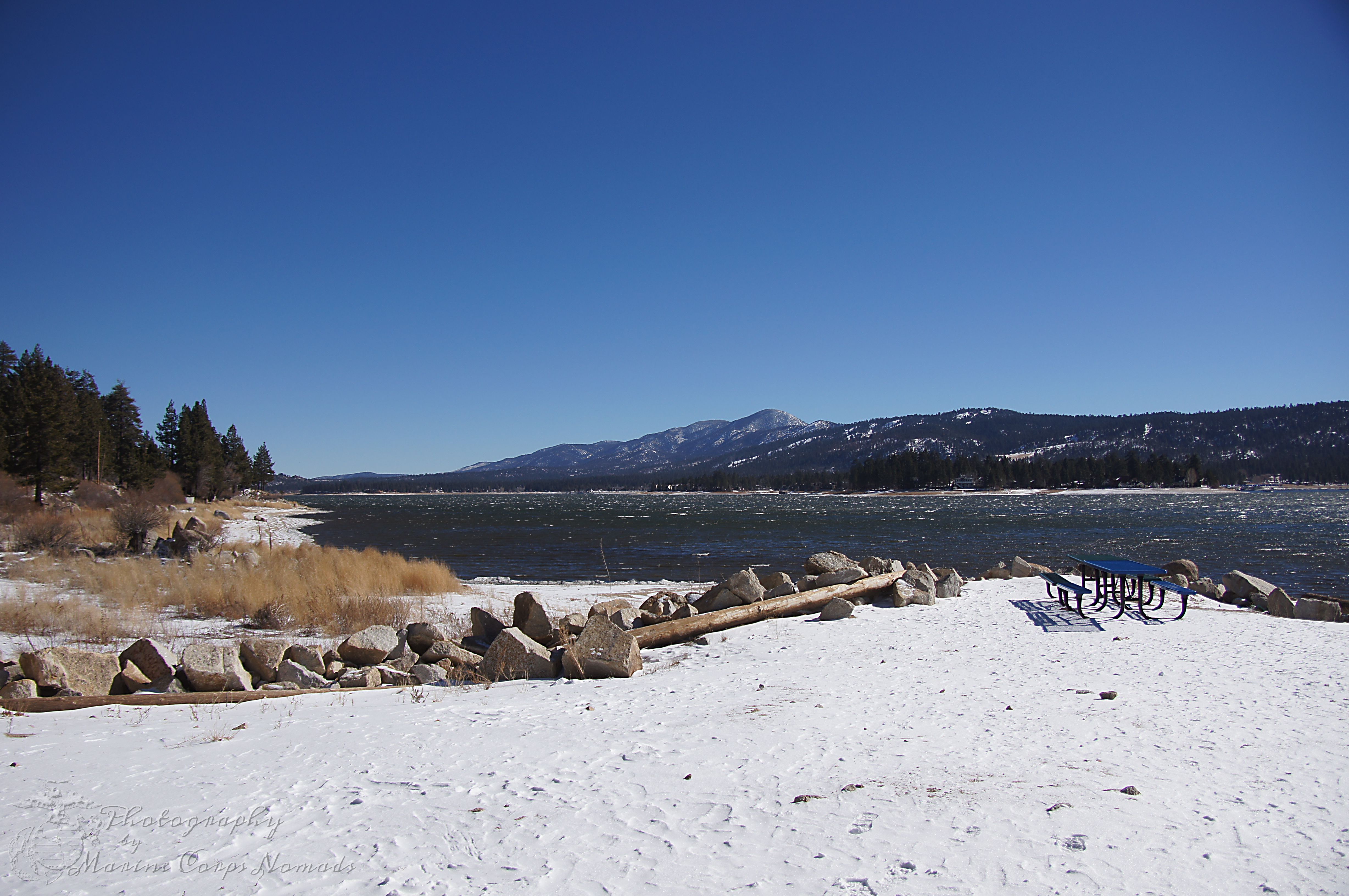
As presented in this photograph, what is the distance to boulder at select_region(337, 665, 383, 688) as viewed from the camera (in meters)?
8.06

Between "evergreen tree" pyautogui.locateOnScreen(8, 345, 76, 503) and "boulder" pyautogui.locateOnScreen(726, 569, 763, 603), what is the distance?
43.7 m

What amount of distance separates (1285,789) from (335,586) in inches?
556

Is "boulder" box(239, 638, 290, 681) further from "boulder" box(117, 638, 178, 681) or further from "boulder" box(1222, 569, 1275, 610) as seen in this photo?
"boulder" box(1222, 569, 1275, 610)

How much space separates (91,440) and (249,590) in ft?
191

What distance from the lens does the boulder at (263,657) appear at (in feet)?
27.3

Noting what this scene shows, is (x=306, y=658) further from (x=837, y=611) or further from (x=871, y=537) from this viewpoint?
(x=871, y=537)

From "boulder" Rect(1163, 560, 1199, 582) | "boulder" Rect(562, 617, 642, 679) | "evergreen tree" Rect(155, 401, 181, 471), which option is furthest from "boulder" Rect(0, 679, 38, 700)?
"evergreen tree" Rect(155, 401, 181, 471)

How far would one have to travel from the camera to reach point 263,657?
329 inches

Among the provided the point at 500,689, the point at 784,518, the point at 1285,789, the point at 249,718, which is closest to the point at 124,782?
the point at 249,718

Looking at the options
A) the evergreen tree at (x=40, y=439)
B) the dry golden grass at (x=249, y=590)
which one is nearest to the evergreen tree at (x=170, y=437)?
the evergreen tree at (x=40, y=439)

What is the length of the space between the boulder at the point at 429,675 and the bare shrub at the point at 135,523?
59.7 ft

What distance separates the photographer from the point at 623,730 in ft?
20.4

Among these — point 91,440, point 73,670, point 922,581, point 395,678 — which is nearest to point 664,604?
point 922,581

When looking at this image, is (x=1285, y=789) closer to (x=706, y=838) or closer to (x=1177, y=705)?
(x=1177, y=705)
